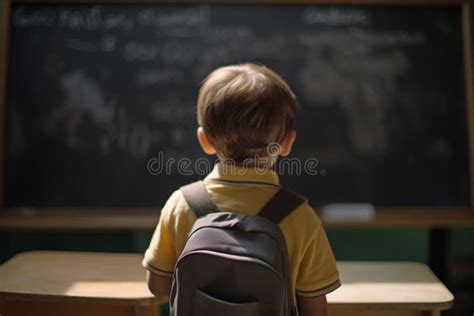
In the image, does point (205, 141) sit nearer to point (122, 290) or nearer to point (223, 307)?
point (223, 307)

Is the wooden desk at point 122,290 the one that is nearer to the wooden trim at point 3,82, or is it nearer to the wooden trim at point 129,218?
the wooden trim at point 129,218

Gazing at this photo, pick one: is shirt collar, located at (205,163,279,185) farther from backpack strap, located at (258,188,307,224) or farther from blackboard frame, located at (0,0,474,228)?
blackboard frame, located at (0,0,474,228)

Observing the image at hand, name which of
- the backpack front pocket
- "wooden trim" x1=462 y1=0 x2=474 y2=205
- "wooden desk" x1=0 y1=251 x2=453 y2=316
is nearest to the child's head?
the backpack front pocket

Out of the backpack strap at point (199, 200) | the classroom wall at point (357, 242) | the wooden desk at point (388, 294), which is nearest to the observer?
the backpack strap at point (199, 200)

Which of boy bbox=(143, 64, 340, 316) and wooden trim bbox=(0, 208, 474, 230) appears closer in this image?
boy bbox=(143, 64, 340, 316)

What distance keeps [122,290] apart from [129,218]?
1.40 feet

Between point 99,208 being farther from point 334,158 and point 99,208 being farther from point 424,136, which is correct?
point 424,136

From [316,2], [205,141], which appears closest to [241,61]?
[316,2]

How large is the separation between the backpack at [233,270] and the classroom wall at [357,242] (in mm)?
1027

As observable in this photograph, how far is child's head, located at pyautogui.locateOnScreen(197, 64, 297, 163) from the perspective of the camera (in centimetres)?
110

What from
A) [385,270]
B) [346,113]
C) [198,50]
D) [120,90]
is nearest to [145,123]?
[120,90]

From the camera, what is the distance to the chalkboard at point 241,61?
184 cm

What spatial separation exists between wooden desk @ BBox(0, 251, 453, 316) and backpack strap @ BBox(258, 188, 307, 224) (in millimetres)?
364

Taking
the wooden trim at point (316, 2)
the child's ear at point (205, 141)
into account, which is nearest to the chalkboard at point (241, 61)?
the wooden trim at point (316, 2)
